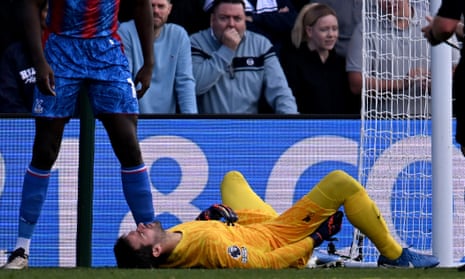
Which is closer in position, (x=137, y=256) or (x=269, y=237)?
(x=137, y=256)

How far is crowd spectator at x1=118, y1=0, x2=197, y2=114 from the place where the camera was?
33.9 feet

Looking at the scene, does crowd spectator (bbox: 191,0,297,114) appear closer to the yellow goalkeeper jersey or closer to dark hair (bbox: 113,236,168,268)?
the yellow goalkeeper jersey

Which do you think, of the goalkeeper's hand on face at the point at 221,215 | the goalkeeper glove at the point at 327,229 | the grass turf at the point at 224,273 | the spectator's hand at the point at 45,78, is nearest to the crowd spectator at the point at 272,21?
the goalkeeper's hand on face at the point at 221,215

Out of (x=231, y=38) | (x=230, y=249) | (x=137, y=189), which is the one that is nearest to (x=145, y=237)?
(x=137, y=189)

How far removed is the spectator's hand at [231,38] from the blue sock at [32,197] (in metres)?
3.07

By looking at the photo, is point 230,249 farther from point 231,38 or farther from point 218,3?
point 218,3

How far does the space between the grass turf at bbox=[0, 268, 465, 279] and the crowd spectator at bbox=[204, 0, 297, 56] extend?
3888 mm

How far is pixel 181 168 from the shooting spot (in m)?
9.92

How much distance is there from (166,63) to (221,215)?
2487 mm

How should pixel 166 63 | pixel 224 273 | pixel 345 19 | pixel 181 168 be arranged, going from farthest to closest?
pixel 345 19, pixel 166 63, pixel 181 168, pixel 224 273

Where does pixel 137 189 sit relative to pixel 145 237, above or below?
above

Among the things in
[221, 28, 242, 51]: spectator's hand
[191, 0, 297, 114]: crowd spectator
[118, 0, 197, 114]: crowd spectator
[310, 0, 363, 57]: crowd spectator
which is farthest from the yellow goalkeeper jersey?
[310, 0, 363, 57]: crowd spectator

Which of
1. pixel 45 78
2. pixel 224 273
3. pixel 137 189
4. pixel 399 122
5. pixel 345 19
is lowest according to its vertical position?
pixel 224 273

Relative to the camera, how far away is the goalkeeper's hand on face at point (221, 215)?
810 centimetres
